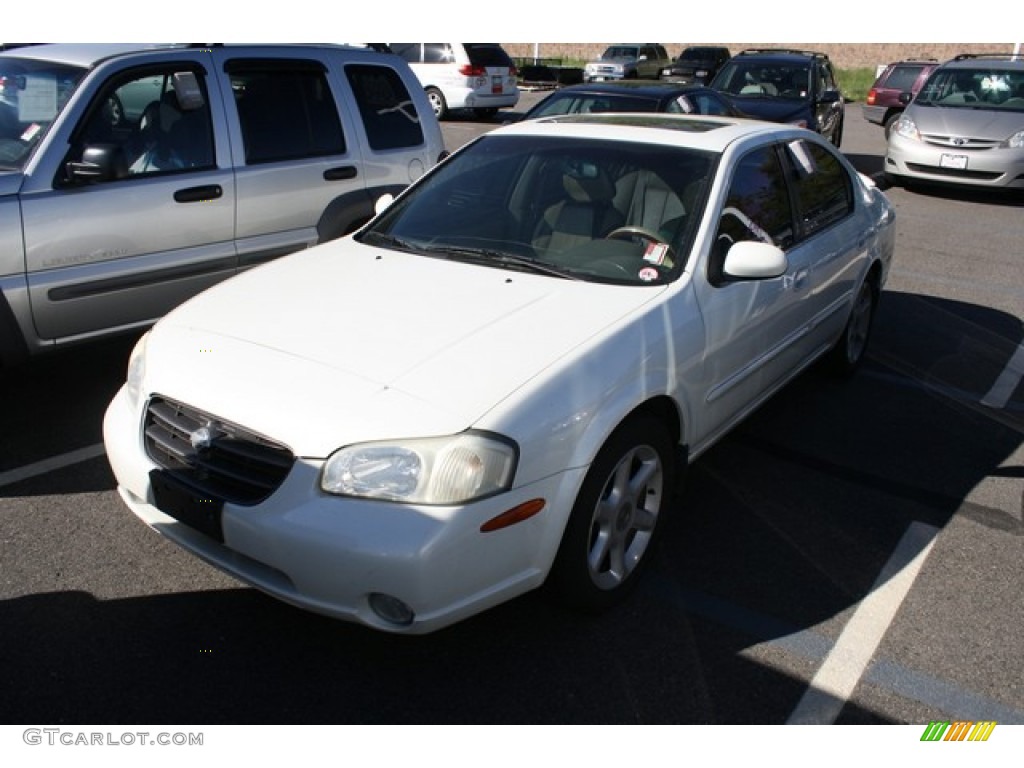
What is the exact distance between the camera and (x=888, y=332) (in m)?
6.60

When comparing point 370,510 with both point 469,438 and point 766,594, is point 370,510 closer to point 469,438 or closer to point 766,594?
point 469,438

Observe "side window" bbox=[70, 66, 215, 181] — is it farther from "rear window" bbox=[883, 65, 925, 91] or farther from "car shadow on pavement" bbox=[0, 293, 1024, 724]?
"rear window" bbox=[883, 65, 925, 91]

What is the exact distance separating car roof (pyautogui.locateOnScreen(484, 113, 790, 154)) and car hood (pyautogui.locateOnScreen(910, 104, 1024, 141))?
8.66 m

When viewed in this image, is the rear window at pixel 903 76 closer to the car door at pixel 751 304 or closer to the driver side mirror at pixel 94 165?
the car door at pixel 751 304

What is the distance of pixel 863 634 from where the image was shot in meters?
3.17

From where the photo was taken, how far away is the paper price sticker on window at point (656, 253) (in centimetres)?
356

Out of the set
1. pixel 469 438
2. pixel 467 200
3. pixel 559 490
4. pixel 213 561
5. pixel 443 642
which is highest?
pixel 467 200

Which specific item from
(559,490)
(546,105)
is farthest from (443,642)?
(546,105)

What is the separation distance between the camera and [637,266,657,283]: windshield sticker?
3471mm

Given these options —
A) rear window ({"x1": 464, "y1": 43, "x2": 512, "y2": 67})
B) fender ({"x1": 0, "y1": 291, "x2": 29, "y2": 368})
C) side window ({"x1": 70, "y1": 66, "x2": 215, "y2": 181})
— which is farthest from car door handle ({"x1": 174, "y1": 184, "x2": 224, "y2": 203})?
rear window ({"x1": 464, "y1": 43, "x2": 512, "y2": 67})

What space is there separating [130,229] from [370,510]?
2.80 m

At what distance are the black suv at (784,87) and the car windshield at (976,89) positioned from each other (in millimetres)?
1336

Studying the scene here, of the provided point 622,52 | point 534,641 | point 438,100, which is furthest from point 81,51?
point 622,52

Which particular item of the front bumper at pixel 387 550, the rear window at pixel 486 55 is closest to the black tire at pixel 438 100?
the rear window at pixel 486 55
